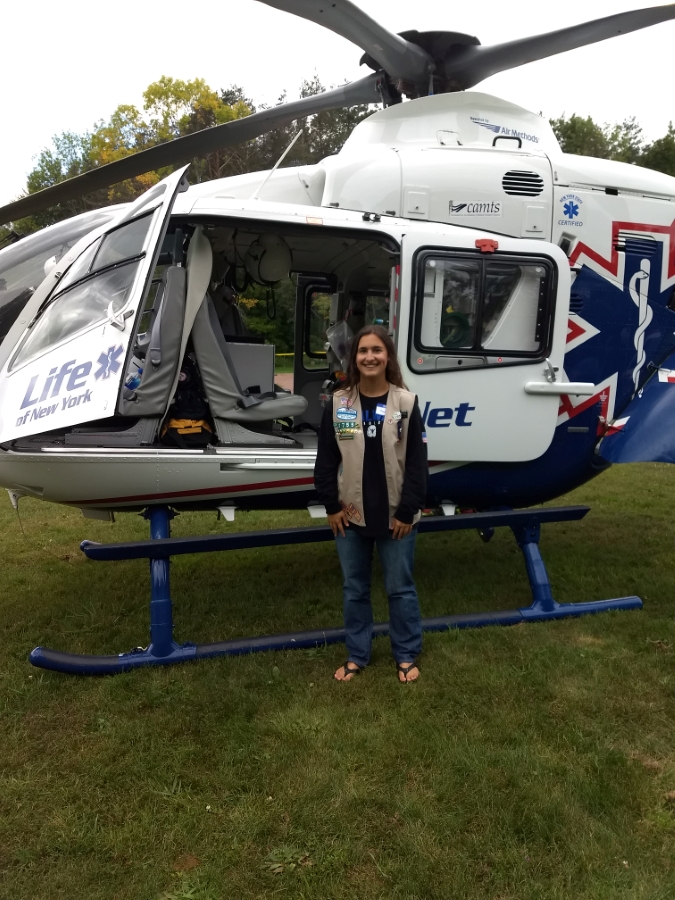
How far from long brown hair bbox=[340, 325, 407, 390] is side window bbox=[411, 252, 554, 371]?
→ 0.74m

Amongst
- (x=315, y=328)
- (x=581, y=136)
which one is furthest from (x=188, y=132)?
(x=315, y=328)

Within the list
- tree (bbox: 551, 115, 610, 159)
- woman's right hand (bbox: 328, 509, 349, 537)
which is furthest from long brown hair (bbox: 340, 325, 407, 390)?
tree (bbox: 551, 115, 610, 159)

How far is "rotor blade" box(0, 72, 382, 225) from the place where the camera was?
4.30 meters

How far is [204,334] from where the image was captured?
377 centimetres

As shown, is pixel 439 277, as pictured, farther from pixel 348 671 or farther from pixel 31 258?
pixel 31 258

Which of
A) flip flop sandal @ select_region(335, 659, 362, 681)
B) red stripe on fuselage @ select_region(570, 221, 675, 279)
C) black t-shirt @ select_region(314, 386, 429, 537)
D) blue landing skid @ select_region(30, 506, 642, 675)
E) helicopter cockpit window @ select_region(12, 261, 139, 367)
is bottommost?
flip flop sandal @ select_region(335, 659, 362, 681)

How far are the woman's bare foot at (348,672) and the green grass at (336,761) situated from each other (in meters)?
0.05

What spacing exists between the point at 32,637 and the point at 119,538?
2235 millimetres

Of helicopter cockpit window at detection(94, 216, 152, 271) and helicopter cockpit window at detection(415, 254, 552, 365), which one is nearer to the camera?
helicopter cockpit window at detection(94, 216, 152, 271)

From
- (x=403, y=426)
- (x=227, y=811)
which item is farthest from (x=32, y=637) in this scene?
(x=403, y=426)

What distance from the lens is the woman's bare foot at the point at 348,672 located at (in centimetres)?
337

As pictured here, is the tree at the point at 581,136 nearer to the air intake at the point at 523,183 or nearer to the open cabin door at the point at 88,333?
the air intake at the point at 523,183

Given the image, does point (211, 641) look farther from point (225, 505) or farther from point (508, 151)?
point (508, 151)

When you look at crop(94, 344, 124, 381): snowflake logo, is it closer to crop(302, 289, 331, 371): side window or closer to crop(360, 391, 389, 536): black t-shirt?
crop(360, 391, 389, 536): black t-shirt
